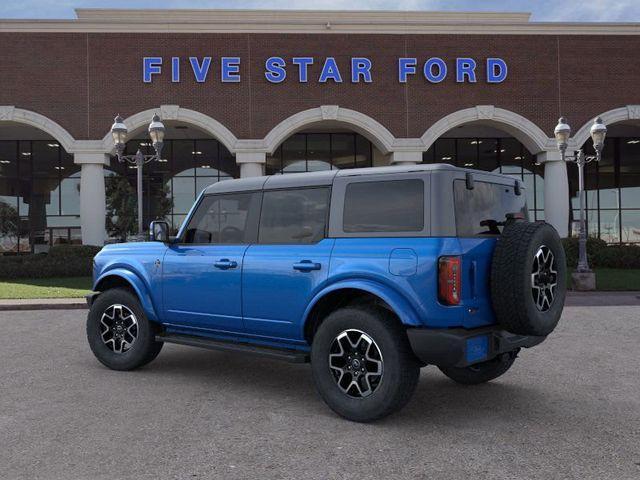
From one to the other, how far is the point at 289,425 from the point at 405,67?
2084cm

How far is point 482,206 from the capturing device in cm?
482

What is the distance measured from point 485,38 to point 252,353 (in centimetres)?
2188

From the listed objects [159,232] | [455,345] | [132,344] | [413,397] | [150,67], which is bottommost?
[413,397]

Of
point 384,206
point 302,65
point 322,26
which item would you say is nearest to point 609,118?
point 322,26

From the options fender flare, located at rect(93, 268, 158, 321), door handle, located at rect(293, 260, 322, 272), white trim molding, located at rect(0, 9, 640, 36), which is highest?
white trim molding, located at rect(0, 9, 640, 36)

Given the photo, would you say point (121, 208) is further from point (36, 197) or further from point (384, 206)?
point (384, 206)

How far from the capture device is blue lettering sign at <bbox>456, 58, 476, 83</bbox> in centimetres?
2309

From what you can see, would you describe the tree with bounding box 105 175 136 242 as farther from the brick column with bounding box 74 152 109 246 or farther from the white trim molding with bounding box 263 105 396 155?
the white trim molding with bounding box 263 105 396 155

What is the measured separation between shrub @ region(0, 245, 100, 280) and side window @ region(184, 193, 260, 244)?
1604cm

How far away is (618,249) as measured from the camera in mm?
21984

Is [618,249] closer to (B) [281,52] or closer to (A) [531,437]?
(B) [281,52]

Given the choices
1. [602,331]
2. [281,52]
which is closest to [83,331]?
[602,331]

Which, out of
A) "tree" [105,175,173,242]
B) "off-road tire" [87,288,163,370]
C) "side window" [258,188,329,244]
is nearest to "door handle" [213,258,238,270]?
"side window" [258,188,329,244]

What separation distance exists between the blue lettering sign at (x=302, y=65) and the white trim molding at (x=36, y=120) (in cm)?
961
